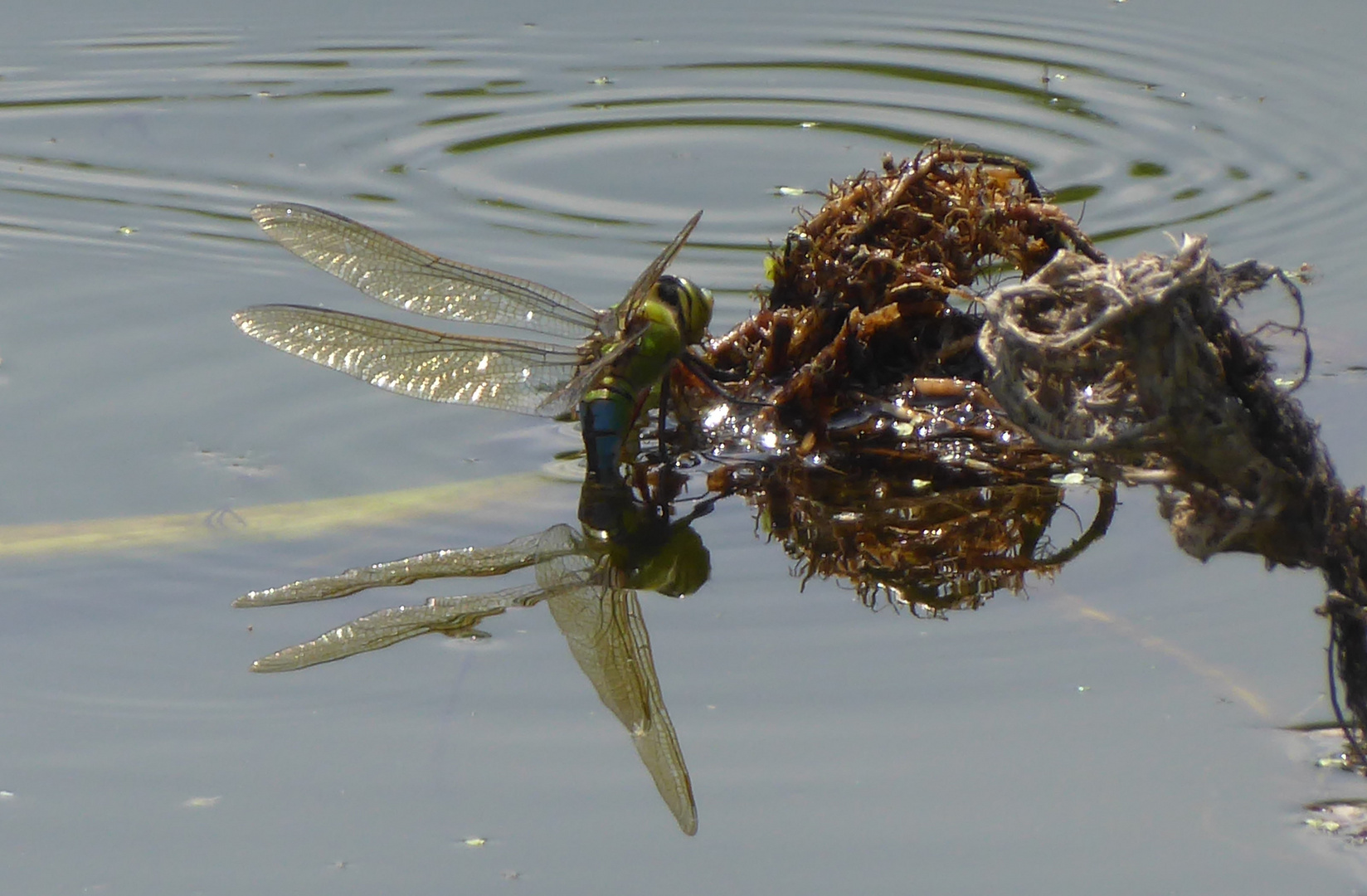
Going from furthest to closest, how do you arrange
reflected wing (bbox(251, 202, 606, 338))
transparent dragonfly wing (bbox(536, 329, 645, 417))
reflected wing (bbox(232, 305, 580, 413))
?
reflected wing (bbox(251, 202, 606, 338))
reflected wing (bbox(232, 305, 580, 413))
transparent dragonfly wing (bbox(536, 329, 645, 417))

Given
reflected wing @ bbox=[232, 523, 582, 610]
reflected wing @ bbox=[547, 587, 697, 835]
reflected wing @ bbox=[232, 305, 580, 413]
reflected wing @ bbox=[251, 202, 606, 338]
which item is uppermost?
reflected wing @ bbox=[251, 202, 606, 338]

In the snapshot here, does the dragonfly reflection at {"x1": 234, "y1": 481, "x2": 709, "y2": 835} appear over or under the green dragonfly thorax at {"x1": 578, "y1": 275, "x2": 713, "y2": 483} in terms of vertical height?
under

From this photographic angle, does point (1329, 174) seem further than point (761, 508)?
Yes

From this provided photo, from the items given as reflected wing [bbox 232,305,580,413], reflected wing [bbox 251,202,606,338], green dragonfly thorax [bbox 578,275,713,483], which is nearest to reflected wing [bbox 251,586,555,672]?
green dragonfly thorax [bbox 578,275,713,483]

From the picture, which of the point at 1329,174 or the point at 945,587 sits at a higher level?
the point at 1329,174

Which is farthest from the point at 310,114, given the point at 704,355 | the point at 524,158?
the point at 704,355

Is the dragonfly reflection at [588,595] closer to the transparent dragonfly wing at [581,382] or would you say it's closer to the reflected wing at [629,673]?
the reflected wing at [629,673]

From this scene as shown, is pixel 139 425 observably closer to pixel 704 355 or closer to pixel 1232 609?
pixel 704 355

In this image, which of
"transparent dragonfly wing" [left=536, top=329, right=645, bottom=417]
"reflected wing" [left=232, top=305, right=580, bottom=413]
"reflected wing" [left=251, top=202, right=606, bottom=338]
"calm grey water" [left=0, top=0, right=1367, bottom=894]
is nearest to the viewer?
"calm grey water" [left=0, top=0, right=1367, bottom=894]

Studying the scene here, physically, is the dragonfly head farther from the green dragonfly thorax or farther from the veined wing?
the veined wing
